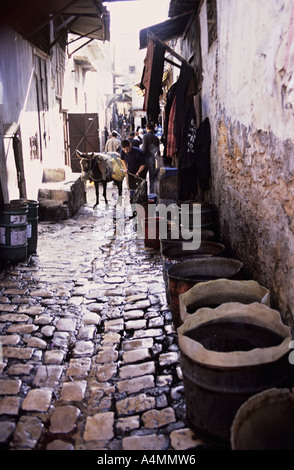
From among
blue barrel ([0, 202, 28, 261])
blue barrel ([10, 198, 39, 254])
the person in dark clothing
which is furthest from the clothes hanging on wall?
the person in dark clothing

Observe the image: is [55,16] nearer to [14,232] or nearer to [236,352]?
[14,232]

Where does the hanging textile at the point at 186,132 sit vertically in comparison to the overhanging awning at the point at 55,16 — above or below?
below

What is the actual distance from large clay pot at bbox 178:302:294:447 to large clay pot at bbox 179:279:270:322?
37 centimetres

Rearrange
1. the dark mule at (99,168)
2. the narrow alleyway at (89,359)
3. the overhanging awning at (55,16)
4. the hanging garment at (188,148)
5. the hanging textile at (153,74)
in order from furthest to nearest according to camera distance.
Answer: the dark mule at (99,168)
the overhanging awning at (55,16)
the hanging textile at (153,74)
the hanging garment at (188,148)
the narrow alleyway at (89,359)

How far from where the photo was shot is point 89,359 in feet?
13.3

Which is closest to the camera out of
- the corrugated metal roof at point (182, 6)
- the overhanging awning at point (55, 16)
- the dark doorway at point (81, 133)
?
the corrugated metal roof at point (182, 6)

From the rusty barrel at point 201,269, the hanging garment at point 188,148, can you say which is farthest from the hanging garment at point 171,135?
the rusty barrel at point 201,269

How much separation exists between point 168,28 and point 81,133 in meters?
10.5

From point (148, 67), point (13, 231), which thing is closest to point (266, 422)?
point (13, 231)

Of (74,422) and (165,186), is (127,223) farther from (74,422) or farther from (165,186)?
(74,422)

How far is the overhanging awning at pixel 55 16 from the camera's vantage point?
9234 millimetres

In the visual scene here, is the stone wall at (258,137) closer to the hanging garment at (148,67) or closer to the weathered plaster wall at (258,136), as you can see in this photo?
→ the weathered plaster wall at (258,136)

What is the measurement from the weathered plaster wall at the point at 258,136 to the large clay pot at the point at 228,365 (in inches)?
16.3

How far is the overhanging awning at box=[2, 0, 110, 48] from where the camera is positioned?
30.3 ft
